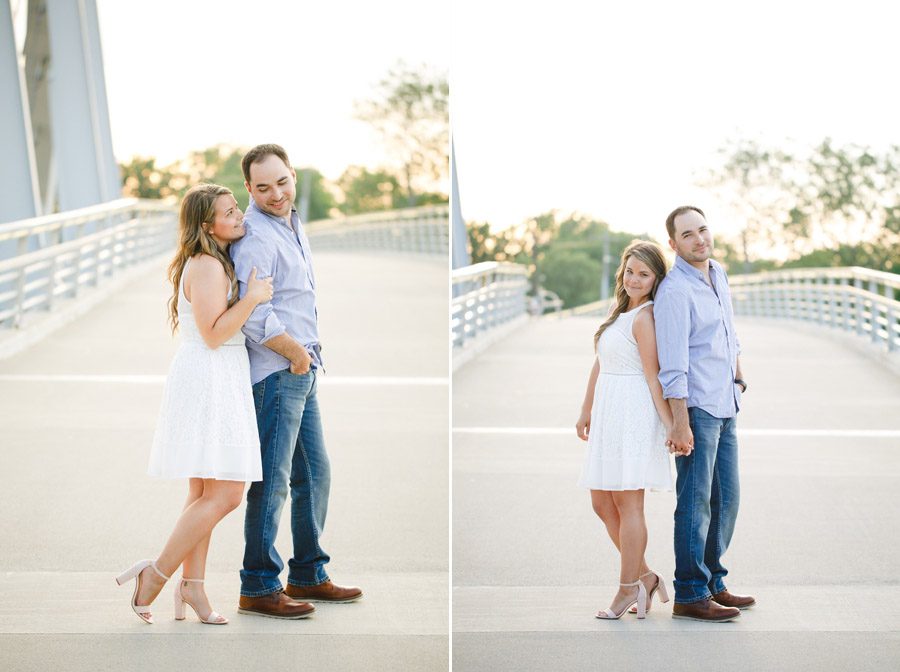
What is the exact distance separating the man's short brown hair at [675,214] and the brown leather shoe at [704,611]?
118cm

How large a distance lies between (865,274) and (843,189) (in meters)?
7.37

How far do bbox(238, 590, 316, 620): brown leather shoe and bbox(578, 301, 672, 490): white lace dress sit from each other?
3.24ft

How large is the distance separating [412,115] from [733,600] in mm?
37158

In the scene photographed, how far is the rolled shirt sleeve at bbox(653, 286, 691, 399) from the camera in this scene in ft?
12.6

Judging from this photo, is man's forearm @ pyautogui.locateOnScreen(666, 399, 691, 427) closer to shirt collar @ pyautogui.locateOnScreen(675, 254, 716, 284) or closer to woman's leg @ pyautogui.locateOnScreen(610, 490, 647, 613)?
woman's leg @ pyautogui.locateOnScreen(610, 490, 647, 613)

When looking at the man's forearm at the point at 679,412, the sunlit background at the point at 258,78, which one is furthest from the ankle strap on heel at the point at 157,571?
the sunlit background at the point at 258,78

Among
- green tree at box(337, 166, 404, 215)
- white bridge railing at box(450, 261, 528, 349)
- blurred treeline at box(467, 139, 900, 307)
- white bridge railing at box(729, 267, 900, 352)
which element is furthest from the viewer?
green tree at box(337, 166, 404, 215)

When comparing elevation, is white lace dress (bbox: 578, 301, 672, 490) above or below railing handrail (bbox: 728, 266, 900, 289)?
above

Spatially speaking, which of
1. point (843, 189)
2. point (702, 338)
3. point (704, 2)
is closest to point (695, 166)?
point (704, 2)

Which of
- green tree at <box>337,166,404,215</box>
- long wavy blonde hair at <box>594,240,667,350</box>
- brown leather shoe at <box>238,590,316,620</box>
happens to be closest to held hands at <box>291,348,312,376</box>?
→ brown leather shoe at <box>238,590,316,620</box>

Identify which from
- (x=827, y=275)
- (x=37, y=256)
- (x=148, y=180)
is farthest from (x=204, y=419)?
(x=148, y=180)

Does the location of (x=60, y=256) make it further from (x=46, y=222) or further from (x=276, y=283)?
(x=276, y=283)

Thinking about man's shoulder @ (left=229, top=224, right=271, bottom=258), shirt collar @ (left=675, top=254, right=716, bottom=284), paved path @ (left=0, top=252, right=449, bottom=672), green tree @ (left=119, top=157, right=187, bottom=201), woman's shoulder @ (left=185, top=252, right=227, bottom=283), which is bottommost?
green tree @ (left=119, top=157, right=187, bottom=201)

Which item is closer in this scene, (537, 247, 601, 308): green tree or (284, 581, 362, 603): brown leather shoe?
(284, 581, 362, 603): brown leather shoe
